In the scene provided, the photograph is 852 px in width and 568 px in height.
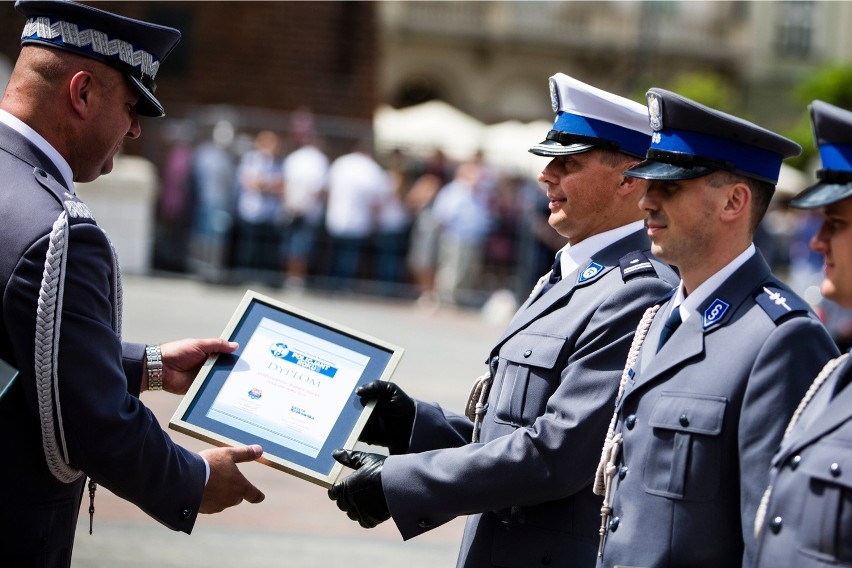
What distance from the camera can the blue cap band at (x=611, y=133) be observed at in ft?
12.7

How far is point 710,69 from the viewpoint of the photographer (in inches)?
2050

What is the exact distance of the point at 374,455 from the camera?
3.80 meters

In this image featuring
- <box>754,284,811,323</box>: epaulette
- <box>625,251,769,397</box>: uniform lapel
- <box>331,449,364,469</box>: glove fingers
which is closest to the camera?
<box>754,284,811,323</box>: epaulette

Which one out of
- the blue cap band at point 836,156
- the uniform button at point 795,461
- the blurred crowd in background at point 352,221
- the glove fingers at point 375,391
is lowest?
the blurred crowd in background at point 352,221

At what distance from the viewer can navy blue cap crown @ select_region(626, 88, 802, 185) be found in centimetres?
320

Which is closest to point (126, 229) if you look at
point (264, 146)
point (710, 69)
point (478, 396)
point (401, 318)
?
point (264, 146)

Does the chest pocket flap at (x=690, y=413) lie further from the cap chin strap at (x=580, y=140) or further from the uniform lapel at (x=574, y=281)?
the cap chin strap at (x=580, y=140)

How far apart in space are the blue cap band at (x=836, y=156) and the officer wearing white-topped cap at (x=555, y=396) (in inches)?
34.2

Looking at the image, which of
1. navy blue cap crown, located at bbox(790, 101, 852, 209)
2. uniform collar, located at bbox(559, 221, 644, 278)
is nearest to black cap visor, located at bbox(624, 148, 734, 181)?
navy blue cap crown, located at bbox(790, 101, 852, 209)

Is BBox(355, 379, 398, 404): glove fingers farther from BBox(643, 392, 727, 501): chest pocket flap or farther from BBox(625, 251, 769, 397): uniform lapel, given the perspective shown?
BBox(643, 392, 727, 501): chest pocket flap

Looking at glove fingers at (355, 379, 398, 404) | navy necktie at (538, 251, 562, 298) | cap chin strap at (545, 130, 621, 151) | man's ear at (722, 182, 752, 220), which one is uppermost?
cap chin strap at (545, 130, 621, 151)

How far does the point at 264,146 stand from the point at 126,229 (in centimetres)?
215

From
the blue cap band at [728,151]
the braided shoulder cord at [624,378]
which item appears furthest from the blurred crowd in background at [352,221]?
the blue cap band at [728,151]

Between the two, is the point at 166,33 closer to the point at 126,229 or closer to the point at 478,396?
the point at 478,396
